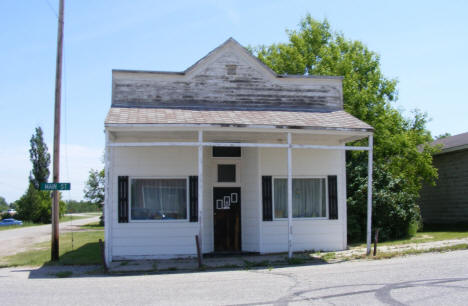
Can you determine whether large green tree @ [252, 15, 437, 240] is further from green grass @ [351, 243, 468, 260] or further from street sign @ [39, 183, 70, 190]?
street sign @ [39, 183, 70, 190]

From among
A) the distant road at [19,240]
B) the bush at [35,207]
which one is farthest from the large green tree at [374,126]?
the bush at [35,207]

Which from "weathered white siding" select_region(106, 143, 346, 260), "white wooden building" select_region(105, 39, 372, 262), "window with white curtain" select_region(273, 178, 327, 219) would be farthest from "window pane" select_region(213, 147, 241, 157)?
"window with white curtain" select_region(273, 178, 327, 219)

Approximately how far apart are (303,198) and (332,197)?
35.5 inches

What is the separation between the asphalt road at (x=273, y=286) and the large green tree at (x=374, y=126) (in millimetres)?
5476

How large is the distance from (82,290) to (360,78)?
2056 cm

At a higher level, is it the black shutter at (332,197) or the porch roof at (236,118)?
the porch roof at (236,118)

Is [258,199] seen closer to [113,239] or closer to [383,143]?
[113,239]

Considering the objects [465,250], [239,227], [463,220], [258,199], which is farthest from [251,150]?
[463,220]

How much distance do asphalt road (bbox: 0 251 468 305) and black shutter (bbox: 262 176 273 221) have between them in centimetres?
305

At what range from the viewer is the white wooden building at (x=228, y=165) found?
13109 mm

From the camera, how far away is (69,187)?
42.6 feet

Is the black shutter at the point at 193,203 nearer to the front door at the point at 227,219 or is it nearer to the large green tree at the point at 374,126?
the front door at the point at 227,219

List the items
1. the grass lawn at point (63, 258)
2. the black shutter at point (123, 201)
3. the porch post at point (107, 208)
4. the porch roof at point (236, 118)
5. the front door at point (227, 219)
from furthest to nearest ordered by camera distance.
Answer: the front door at point (227, 219) → the black shutter at point (123, 201) → the grass lawn at point (63, 258) → the porch roof at point (236, 118) → the porch post at point (107, 208)

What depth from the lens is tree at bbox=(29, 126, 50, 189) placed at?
52812mm
